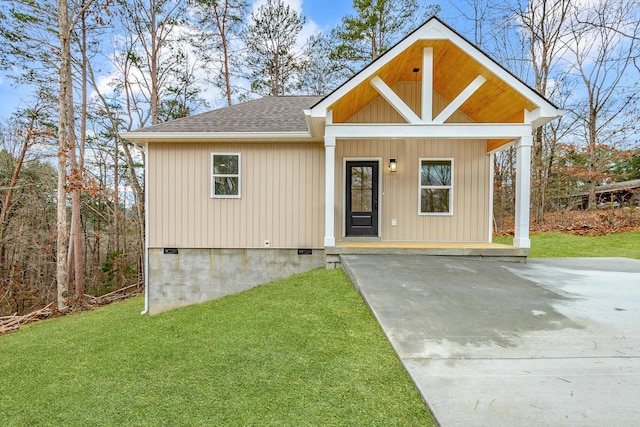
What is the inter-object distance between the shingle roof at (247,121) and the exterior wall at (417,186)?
4.52 feet

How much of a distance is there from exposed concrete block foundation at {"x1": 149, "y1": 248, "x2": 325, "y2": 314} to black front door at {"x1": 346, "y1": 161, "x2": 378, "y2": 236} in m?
1.14

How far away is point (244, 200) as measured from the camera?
6.70 meters

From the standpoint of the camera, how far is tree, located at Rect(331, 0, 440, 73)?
41.9 feet

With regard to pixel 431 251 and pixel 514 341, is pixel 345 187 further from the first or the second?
pixel 514 341

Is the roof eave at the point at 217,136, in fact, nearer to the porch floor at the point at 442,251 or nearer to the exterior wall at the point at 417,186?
the exterior wall at the point at 417,186

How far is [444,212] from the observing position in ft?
23.2

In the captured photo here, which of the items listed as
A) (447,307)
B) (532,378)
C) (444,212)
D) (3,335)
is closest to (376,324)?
(447,307)

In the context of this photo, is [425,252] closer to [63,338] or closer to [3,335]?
[63,338]

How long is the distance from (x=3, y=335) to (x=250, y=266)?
5.32 metres

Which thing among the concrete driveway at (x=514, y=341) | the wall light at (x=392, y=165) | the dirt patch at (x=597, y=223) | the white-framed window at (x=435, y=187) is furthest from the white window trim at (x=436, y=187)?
the dirt patch at (x=597, y=223)

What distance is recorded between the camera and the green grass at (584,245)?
784cm

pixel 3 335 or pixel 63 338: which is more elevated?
pixel 63 338

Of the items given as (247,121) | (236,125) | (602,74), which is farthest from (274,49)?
(602,74)

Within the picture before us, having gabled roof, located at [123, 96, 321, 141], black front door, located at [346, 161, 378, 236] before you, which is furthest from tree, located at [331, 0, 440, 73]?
black front door, located at [346, 161, 378, 236]
